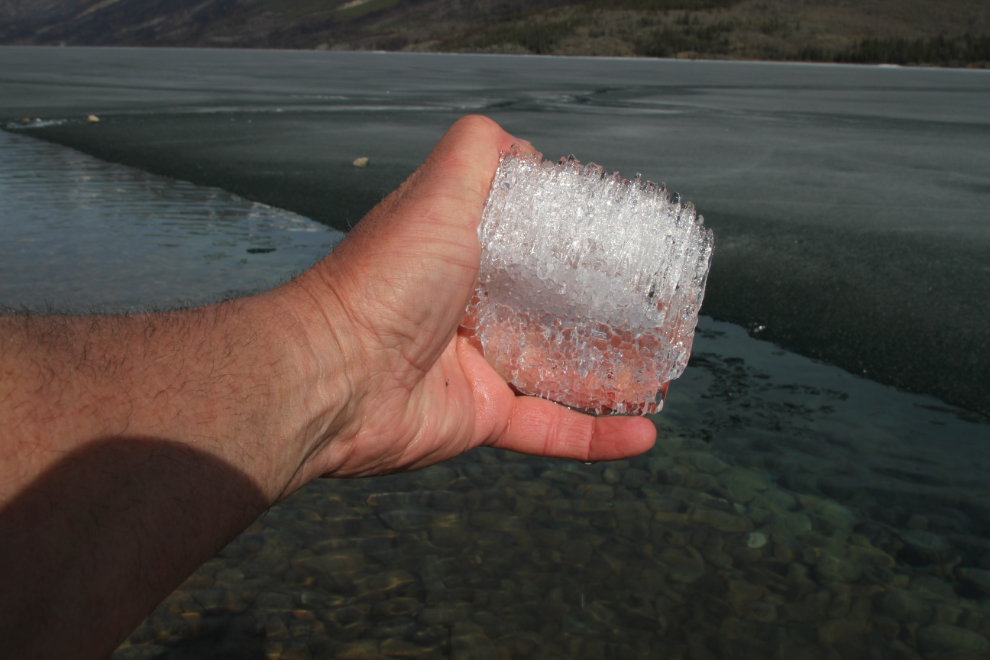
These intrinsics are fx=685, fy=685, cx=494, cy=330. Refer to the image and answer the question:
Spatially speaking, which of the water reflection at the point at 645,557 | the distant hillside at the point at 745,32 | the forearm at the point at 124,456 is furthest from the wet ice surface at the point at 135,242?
the distant hillside at the point at 745,32

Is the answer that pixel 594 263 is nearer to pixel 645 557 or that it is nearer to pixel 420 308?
pixel 420 308

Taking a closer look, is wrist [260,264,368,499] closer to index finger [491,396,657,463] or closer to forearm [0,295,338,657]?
forearm [0,295,338,657]

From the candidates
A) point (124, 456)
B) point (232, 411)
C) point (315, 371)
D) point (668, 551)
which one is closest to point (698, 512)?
point (668, 551)

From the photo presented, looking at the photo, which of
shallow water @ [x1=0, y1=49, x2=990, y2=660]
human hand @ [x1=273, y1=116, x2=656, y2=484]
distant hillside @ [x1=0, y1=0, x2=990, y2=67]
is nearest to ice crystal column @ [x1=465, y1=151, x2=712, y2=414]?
human hand @ [x1=273, y1=116, x2=656, y2=484]

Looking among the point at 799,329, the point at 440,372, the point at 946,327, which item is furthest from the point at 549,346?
the point at 946,327

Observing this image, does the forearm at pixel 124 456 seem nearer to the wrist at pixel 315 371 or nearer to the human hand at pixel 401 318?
the wrist at pixel 315 371

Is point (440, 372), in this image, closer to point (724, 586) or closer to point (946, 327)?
point (724, 586)

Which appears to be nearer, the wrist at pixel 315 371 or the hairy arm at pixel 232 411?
the hairy arm at pixel 232 411
